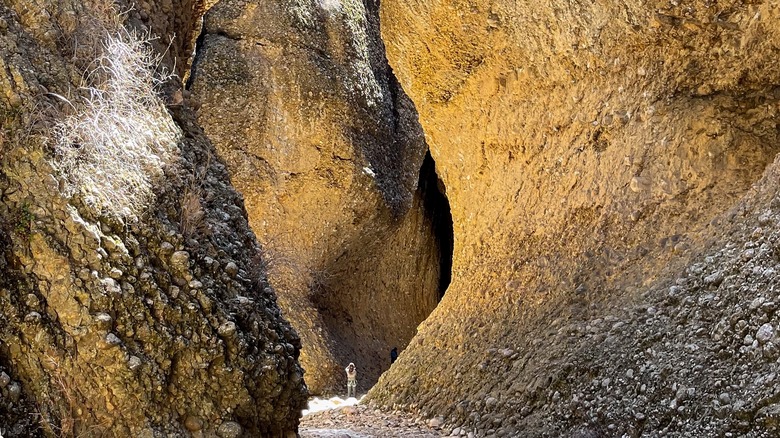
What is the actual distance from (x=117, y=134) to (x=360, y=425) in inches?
160

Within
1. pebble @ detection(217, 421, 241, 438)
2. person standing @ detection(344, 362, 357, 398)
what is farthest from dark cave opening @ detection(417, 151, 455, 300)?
pebble @ detection(217, 421, 241, 438)

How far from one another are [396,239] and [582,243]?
9.92 meters

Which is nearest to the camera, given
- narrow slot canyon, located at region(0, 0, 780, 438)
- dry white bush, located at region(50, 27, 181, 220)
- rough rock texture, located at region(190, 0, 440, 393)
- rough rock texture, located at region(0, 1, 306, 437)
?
rough rock texture, located at region(0, 1, 306, 437)

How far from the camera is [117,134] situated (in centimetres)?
506

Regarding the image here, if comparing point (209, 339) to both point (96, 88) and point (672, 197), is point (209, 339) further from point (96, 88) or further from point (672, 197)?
point (672, 197)

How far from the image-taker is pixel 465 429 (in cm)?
730

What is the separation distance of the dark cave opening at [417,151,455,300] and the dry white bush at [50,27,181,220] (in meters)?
12.8

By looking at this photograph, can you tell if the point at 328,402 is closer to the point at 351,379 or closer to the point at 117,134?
the point at 351,379

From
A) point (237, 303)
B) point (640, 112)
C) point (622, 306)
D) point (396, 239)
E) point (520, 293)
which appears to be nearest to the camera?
point (237, 303)

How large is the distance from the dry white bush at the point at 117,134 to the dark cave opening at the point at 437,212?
505 inches

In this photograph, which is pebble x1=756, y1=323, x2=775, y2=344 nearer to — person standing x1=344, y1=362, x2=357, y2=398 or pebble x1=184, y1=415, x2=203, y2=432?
→ pebble x1=184, y1=415, x2=203, y2=432

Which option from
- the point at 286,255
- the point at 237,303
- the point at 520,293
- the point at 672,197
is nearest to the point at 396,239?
the point at 286,255

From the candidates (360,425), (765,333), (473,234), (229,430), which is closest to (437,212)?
(473,234)

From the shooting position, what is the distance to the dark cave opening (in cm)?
1836
